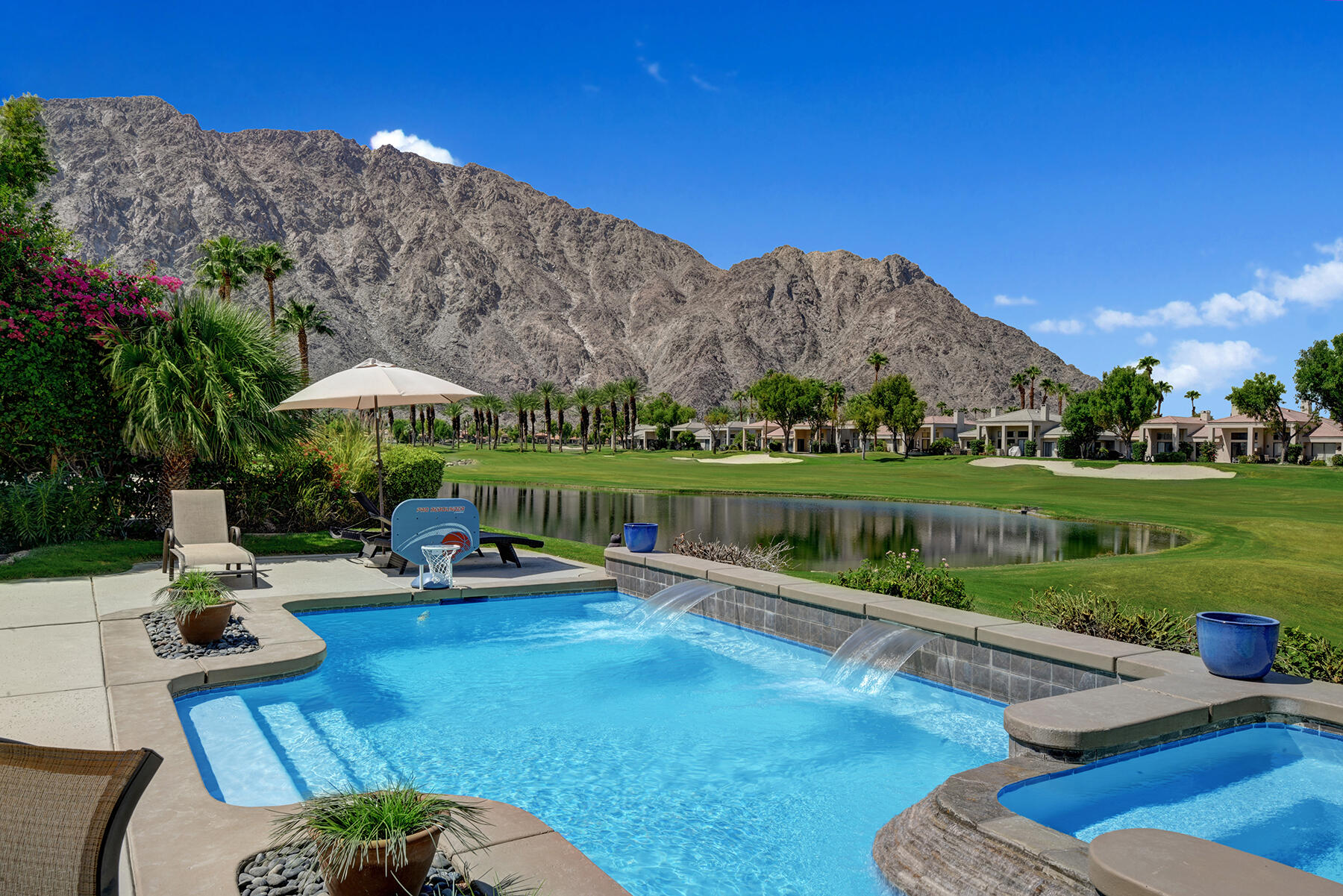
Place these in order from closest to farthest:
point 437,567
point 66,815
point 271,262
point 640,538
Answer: point 66,815 < point 437,567 < point 640,538 < point 271,262

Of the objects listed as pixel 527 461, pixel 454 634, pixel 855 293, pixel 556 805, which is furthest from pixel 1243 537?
pixel 855 293

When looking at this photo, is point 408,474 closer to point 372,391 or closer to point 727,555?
point 372,391

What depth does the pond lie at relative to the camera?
61.7 ft

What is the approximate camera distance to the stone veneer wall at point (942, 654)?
20.5ft

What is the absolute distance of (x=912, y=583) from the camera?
8.86m

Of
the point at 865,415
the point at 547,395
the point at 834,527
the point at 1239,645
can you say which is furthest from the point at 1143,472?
the point at 547,395

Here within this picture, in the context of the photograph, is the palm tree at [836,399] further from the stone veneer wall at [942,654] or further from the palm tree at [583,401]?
the stone veneer wall at [942,654]

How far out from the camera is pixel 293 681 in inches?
266

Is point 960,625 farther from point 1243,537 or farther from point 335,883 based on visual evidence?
point 1243,537

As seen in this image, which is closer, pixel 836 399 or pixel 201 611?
pixel 201 611

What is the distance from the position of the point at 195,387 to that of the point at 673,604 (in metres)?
8.40

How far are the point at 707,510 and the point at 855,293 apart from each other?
549 feet

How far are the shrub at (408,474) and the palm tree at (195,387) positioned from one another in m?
3.07

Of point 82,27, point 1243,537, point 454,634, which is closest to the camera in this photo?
point 454,634
